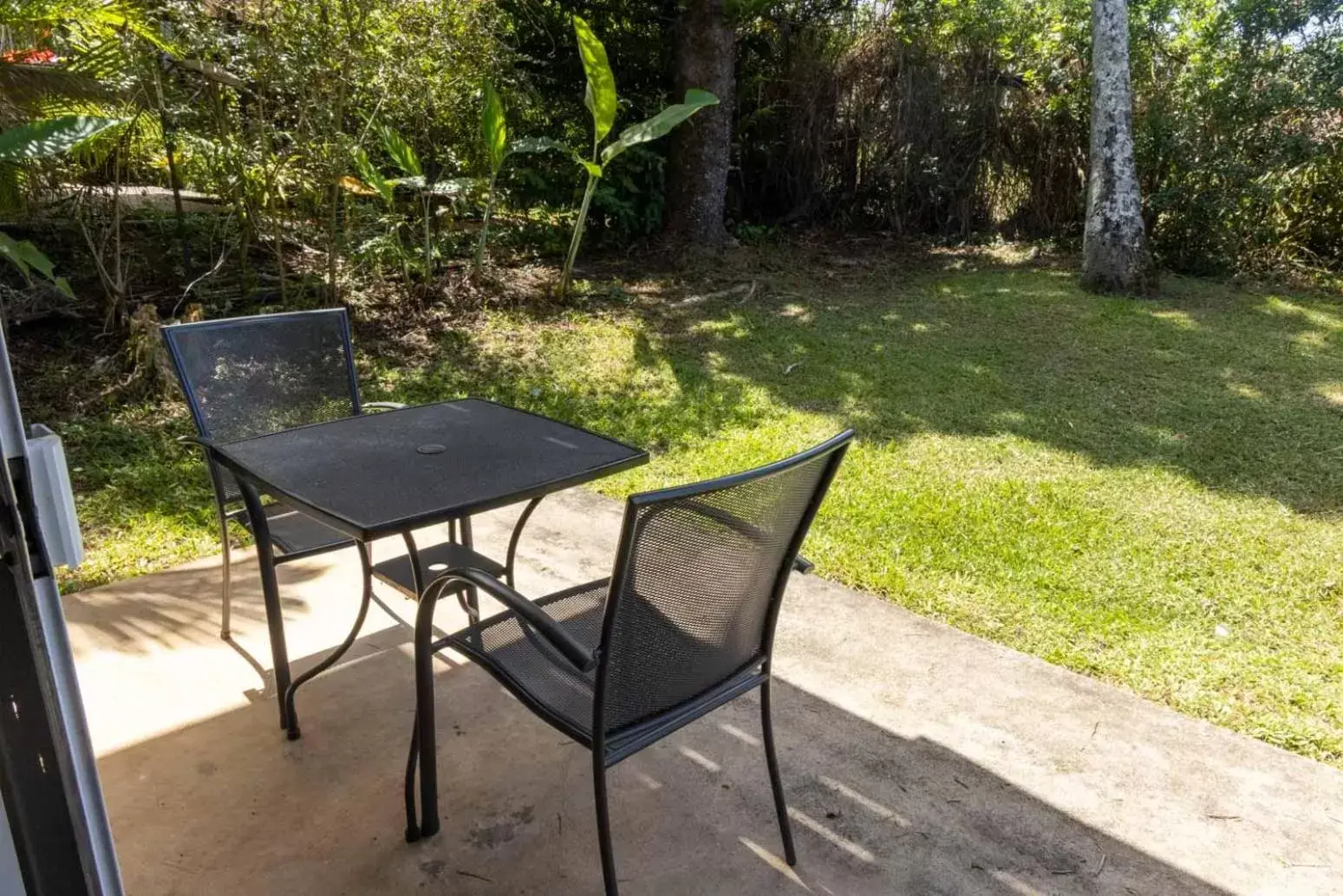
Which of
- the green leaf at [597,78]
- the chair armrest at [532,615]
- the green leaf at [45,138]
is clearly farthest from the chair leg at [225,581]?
the green leaf at [597,78]

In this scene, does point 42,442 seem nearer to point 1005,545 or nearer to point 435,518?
point 435,518

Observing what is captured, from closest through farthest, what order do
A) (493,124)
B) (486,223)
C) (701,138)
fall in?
(493,124)
(486,223)
(701,138)

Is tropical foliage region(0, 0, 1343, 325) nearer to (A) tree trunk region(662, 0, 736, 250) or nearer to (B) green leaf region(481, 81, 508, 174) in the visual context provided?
(B) green leaf region(481, 81, 508, 174)

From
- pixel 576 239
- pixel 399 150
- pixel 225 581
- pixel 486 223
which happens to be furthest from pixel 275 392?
pixel 576 239

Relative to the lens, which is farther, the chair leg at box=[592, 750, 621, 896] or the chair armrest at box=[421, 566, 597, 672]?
the chair leg at box=[592, 750, 621, 896]

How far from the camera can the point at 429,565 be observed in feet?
9.34

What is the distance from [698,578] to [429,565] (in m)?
1.34

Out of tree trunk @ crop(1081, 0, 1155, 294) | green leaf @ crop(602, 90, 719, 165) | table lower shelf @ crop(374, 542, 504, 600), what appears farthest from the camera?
tree trunk @ crop(1081, 0, 1155, 294)

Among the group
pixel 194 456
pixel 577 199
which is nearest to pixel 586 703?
pixel 194 456

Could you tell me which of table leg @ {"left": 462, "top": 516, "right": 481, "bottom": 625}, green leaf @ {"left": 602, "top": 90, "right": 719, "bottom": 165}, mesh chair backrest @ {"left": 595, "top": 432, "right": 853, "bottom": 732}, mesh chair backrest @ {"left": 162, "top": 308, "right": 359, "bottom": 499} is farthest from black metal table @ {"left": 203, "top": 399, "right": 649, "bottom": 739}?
green leaf @ {"left": 602, "top": 90, "right": 719, "bottom": 165}

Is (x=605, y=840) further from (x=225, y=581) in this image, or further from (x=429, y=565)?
(x=225, y=581)

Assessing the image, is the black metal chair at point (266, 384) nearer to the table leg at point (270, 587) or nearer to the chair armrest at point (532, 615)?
the table leg at point (270, 587)

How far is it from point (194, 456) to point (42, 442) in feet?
14.2

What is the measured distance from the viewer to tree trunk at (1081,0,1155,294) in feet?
25.9
